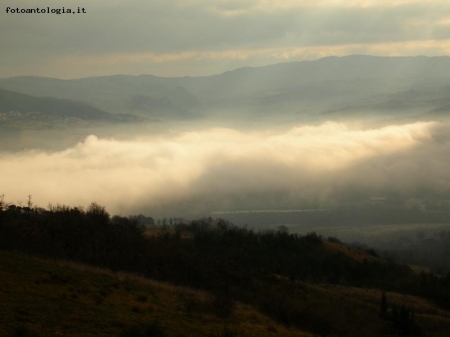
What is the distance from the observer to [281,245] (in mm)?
84188

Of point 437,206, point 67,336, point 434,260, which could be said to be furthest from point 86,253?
point 437,206

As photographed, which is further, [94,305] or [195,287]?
[195,287]

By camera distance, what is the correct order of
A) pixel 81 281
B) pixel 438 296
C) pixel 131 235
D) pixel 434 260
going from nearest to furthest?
pixel 81 281
pixel 131 235
pixel 438 296
pixel 434 260

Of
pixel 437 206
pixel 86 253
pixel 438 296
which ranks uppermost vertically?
pixel 437 206

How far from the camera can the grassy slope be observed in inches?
769

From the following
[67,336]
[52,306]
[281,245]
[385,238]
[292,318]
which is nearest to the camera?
[67,336]

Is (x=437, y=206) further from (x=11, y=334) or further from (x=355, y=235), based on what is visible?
(x=11, y=334)

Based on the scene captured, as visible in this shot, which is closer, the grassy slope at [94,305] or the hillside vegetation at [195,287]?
the grassy slope at [94,305]

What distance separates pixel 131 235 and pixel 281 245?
37.0 meters

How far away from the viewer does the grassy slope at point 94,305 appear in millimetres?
19531

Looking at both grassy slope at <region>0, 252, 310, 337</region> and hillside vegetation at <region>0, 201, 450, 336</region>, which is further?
hillside vegetation at <region>0, 201, 450, 336</region>

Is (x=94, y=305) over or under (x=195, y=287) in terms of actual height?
over

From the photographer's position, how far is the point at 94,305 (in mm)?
23406

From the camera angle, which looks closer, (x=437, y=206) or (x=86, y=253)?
(x=86, y=253)
